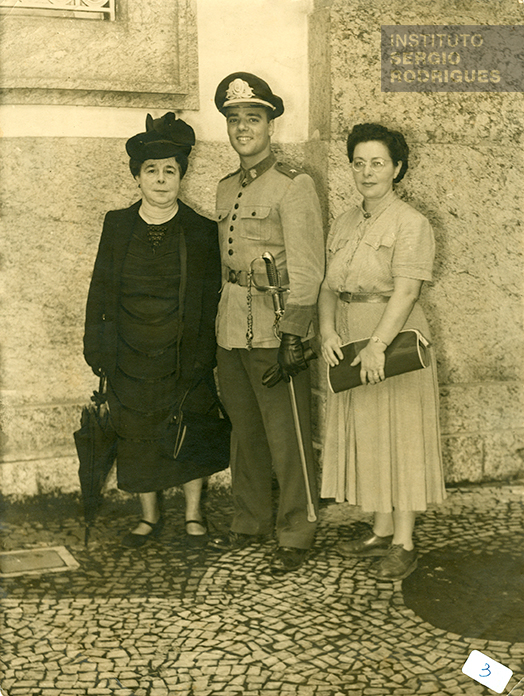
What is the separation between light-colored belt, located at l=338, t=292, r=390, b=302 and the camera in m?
3.45

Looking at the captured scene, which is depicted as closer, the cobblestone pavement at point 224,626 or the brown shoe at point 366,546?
the cobblestone pavement at point 224,626

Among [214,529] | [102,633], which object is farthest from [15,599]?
[214,529]

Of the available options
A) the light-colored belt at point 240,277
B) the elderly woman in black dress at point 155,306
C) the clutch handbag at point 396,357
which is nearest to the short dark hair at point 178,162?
the elderly woman in black dress at point 155,306

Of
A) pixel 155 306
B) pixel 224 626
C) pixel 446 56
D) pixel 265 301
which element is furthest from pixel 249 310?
pixel 446 56

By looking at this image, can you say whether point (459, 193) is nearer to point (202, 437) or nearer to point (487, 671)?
point (202, 437)

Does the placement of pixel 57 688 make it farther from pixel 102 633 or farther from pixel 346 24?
pixel 346 24

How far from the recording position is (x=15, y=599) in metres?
3.35

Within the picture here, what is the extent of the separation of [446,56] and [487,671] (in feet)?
9.97

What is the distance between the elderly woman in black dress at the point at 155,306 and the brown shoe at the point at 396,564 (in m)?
1.12

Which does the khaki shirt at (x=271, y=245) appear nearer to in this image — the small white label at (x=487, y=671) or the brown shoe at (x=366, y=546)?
the brown shoe at (x=366, y=546)

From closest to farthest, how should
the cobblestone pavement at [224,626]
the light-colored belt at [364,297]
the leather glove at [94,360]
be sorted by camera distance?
1. the cobblestone pavement at [224,626]
2. the light-colored belt at [364,297]
3. the leather glove at [94,360]

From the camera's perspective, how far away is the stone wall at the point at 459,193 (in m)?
4.04

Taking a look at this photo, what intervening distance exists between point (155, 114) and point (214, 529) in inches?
89.6

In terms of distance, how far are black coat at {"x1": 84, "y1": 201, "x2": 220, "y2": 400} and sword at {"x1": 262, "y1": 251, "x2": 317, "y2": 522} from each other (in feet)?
1.22
